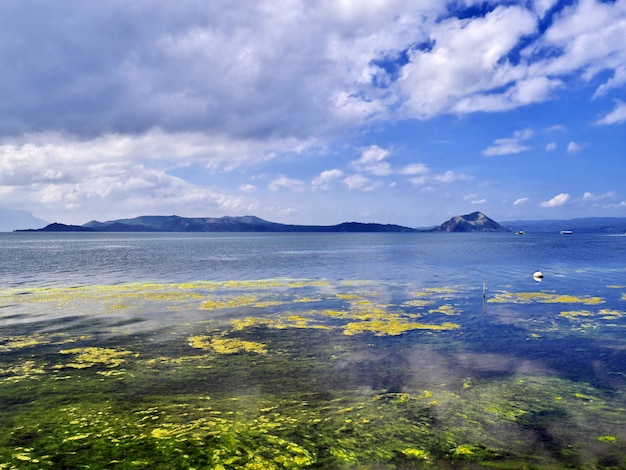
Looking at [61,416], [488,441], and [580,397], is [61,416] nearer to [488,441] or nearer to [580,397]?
[488,441]

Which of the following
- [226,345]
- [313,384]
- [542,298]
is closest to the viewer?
[313,384]

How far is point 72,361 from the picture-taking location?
2402 cm

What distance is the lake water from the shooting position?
1420 centimetres

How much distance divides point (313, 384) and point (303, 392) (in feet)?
3.78

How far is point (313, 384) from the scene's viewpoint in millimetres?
20484

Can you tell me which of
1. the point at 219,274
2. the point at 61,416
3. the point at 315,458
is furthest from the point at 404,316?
the point at 219,274

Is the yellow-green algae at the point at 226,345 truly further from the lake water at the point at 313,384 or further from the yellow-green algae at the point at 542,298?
the yellow-green algae at the point at 542,298

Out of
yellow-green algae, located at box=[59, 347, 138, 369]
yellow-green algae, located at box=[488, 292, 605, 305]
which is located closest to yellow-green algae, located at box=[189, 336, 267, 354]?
yellow-green algae, located at box=[59, 347, 138, 369]

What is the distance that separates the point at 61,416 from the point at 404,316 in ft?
90.1

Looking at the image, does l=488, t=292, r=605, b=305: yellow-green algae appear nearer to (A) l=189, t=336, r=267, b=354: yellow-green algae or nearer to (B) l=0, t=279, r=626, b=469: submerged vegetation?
(B) l=0, t=279, r=626, b=469: submerged vegetation

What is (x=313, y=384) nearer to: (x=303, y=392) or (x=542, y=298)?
(x=303, y=392)

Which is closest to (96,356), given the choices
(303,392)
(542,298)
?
(303,392)

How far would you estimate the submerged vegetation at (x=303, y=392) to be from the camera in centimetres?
1408

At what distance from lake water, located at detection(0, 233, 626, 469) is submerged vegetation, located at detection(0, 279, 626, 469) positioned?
8cm
